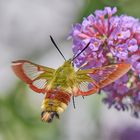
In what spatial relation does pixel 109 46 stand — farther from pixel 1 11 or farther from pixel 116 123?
pixel 1 11

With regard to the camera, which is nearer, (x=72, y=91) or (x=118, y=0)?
(x=72, y=91)

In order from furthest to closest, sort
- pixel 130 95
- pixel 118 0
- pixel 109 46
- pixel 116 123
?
pixel 116 123
pixel 118 0
pixel 130 95
pixel 109 46

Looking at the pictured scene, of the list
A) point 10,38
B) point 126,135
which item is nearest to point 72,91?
point 126,135

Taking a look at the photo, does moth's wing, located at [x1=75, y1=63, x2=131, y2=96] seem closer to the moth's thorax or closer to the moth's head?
the moth's thorax

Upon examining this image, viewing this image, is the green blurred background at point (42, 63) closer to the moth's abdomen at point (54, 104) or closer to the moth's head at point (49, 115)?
the moth's abdomen at point (54, 104)

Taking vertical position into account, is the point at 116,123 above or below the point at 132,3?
below

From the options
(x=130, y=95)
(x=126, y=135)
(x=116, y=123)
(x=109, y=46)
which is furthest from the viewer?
(x=116, y=123)

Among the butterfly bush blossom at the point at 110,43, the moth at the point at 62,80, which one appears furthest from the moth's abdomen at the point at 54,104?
the butterfly bush blossom at the point at 110,43
